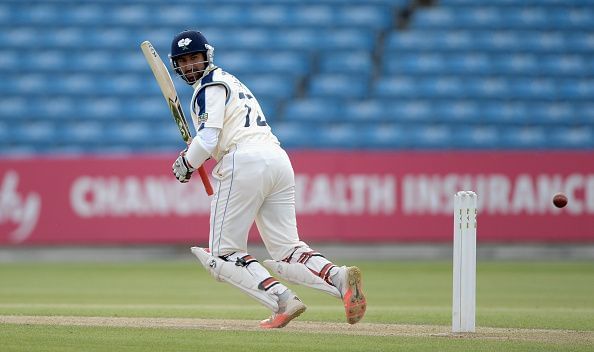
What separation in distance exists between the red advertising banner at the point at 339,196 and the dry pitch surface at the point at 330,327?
294 inches

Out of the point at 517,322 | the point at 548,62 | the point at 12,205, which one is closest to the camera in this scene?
the point at 517,322

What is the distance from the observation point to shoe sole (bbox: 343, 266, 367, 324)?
25.4 ft

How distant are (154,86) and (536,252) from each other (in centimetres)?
700

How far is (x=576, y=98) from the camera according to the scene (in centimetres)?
1959

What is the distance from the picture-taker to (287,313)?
7816 mm

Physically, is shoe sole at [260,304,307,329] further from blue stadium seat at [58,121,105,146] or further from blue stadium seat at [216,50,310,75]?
blue stadium seat at [216,50,310,75]

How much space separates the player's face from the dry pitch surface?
1732 millimetres

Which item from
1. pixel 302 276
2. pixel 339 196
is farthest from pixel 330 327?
pixel 339 196

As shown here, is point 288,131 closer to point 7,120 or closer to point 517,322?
point 7,120

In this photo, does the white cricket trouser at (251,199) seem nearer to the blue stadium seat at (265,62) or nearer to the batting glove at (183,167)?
the batting glove at (183,167)

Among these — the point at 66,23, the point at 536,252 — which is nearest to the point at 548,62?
the point at 536,252

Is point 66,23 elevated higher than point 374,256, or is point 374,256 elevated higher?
point 66,23

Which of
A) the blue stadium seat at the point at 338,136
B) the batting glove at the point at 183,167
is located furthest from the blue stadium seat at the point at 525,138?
the batting glove at the point at 183,167

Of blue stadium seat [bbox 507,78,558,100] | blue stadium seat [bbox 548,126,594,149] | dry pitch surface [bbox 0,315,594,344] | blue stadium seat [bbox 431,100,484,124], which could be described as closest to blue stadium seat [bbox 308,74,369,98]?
blue stadium seat [bbox 431,100,484,124]
